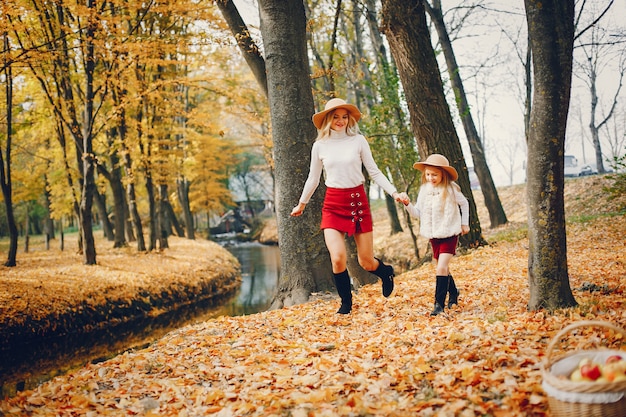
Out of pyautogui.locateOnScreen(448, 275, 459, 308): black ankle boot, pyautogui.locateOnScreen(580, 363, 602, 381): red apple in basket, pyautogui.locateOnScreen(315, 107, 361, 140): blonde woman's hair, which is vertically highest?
pyautogui.locateOnScreen(315, 107, 361, 140): blonde woman's hair

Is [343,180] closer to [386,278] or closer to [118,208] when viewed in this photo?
[386,278]

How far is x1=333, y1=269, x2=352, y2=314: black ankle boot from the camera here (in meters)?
5.49

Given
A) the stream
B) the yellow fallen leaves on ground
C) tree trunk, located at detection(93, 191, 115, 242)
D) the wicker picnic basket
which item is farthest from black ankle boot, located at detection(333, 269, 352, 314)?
tree trunk, located at detection(93, 191, 115, 242)

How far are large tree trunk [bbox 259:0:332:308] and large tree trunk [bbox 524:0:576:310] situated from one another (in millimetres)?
3200

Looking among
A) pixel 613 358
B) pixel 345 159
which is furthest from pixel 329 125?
pixel 613 358

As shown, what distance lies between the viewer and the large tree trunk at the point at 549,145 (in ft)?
13.5

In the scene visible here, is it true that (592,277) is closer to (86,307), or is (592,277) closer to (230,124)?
(86,307)

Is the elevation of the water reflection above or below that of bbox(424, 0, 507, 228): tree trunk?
below

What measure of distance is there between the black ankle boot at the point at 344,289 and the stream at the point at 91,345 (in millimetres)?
5510

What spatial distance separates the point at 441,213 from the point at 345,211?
Answer: 114 centimetres

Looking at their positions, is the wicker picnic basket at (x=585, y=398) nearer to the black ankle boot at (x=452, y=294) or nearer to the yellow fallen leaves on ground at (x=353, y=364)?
the yellow fallen leaves on ground at (x=353, y=364)

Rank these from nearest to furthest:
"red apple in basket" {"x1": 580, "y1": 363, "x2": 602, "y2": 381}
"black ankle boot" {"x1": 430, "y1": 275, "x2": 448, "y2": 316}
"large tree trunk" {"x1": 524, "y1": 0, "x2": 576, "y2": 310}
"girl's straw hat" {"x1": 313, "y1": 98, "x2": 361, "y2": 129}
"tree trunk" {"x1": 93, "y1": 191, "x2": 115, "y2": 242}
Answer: "red apple in basket" {"x1": 580, "y1": 363, "x2": 602, "y2": 381} < "large tree trunk" {"x1": 524, "y1": 0, "x2": 576, "y2": 310} < "girl's straw hat" {"x1": 313, "y1": 98, "x2": 361, "y2": 129} < "black ankle boot" {"x1": 430, "y1": 275, "x2": 448, "y2": 316} < "tree trunk" {"x1": 93, "y1": 191, "x2": 115, "y2": 242}

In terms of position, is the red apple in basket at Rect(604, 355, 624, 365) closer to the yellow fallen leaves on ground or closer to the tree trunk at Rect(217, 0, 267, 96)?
the yellow fallen leaves on ground

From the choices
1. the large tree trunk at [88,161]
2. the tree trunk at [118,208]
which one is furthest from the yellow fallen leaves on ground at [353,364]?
the tree trunk at [118,208]
